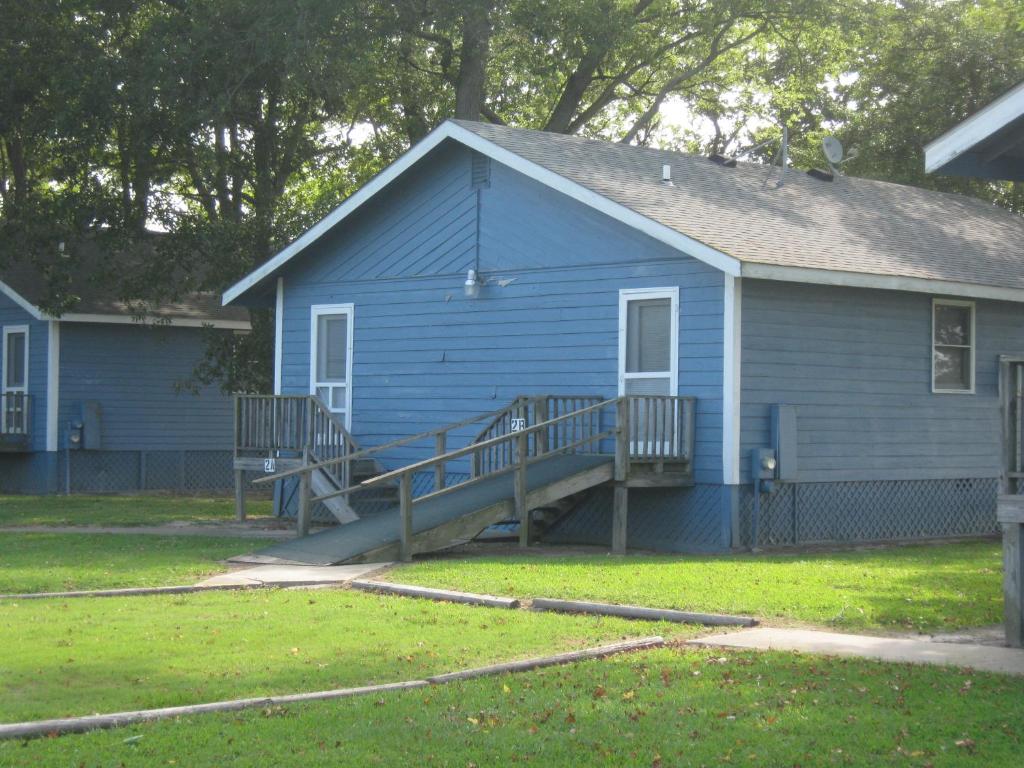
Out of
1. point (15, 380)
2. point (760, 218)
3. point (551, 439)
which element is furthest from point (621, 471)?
point (15, 380)

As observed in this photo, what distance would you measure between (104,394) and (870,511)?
1780 cm

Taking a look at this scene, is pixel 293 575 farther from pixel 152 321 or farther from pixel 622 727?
pixel 152 321

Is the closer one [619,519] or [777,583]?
[777,583]

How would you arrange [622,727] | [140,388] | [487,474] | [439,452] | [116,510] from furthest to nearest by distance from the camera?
[140,388] → [116,510] → [439,452] → [487,474] → [622,727]

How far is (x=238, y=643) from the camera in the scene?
10383 millimetres

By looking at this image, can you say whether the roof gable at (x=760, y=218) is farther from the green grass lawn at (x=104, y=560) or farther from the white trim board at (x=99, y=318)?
the white trim board at (x=99, y=318)

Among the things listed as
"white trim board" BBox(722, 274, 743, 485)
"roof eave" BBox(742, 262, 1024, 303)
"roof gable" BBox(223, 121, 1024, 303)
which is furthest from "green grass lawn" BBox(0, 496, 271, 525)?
"roof eave" BBox(742, 262, 1024, 303)

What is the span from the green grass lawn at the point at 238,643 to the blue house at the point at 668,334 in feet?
12.6

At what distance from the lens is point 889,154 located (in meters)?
36.6

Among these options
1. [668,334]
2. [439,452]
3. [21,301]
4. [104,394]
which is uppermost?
[21,301]

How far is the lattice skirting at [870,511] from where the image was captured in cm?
1842

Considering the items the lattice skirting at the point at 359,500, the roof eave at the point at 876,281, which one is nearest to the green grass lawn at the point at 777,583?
the roof eave at the point at 876,281

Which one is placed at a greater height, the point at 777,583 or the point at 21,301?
the point at 21,301

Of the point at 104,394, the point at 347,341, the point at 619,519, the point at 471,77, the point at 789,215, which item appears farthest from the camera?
A: the point at 471,77
